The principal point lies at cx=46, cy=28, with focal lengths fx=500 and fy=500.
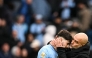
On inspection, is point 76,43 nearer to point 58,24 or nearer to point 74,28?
point 74,28

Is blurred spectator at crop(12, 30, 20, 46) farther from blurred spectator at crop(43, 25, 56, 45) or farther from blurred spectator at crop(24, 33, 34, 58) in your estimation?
blurred spectator at crop(43, 25, 56, 45)

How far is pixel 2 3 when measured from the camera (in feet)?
53.6

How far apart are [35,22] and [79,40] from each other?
895cm

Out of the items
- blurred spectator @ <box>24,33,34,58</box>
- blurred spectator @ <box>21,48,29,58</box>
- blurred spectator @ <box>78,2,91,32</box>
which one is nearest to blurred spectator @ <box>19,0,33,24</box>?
blurred spectator @ <box>24,33,34,58</box>

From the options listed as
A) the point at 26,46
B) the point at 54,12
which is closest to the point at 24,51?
the point at 26,46

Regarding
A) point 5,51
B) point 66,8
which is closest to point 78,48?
point 5,51

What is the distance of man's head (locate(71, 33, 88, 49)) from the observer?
295 inches

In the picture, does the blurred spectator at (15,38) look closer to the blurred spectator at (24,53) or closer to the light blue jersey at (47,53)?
the blurred spectator at (24,53)

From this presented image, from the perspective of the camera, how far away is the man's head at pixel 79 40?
7500mm

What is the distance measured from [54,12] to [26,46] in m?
2.96

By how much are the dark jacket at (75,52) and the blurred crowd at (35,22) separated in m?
6.47

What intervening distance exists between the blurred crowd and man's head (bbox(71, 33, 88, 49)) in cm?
648

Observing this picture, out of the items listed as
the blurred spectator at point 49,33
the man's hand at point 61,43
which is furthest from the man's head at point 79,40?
the blurred spectator at point 49,33

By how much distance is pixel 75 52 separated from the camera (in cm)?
750
